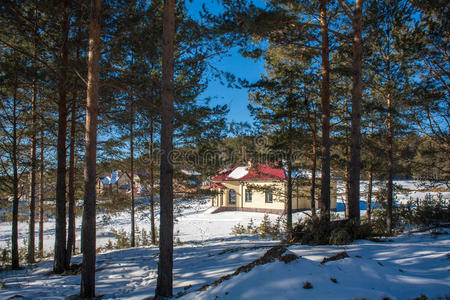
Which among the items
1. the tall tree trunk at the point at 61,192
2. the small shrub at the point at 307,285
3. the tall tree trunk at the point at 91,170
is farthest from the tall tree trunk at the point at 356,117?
the tall tree trunk at the point at 61,192

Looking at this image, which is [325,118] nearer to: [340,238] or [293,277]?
[340,238]

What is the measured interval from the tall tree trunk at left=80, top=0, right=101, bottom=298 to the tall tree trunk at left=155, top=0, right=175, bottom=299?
1897mm

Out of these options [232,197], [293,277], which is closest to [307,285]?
[293,277]

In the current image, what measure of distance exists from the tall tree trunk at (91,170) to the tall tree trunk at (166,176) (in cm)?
190

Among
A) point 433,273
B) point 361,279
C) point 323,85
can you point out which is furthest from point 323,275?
point 323,85

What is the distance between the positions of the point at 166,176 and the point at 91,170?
2047 millimetres

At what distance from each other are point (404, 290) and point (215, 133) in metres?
6.47

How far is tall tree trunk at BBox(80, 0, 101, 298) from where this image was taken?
552 centimetres

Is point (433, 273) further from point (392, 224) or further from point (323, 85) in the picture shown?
point (392, 224)

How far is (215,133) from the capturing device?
27.9 ft

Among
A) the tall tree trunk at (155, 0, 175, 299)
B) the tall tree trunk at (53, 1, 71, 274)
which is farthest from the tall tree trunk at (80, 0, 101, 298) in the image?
the tall tree trunk at (53, 1, 71, 274)

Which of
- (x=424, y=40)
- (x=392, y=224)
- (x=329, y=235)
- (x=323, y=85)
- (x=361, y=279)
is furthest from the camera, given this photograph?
(x=392, y=224)

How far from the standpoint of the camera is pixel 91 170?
5707mm

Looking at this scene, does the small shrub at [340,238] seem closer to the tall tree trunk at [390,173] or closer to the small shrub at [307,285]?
the small shrub at [307,285]
